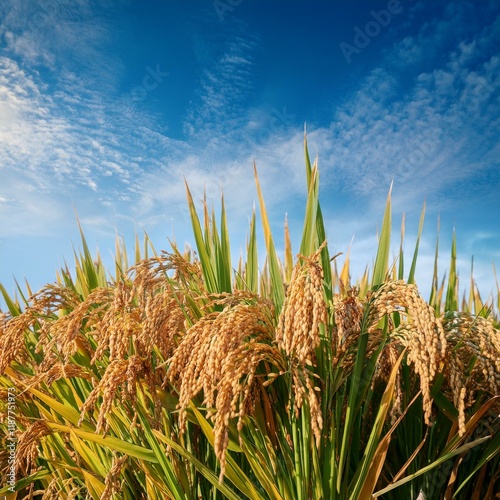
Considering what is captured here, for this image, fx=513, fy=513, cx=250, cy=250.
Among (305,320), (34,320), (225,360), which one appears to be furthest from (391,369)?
(34,320)

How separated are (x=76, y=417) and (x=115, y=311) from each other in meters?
0.74

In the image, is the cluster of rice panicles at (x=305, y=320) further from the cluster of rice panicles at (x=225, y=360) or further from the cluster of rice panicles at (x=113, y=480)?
the cluster of rice panicles at (x=113, y=480)

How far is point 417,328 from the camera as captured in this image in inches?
65.5

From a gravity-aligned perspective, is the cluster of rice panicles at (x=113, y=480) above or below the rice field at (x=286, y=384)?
below

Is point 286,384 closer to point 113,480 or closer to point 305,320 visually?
point 305,320

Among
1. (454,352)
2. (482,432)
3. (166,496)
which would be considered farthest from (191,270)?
(482,432)

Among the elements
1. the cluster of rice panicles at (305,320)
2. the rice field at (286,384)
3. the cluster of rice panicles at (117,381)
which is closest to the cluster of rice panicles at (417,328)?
the rice field at (286,384)

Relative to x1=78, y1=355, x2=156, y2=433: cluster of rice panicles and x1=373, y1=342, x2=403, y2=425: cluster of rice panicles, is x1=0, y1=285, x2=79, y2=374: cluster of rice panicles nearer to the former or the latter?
x1=78, y1=355, x2=156, y2=433: cluster of rice panicles

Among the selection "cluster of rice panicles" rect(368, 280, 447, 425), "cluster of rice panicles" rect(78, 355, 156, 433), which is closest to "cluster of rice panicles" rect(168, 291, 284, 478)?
"cluster of rice panicles" rect(78, 355, 156, 433)

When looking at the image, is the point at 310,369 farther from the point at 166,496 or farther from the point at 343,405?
the point at 166,496

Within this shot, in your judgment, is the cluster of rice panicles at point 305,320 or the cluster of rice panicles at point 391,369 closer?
the cluster of rice panicles at point 305,320

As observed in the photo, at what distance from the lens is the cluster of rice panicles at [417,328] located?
5.21ft

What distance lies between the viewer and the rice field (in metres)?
1.70

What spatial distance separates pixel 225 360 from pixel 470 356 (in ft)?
3.70
